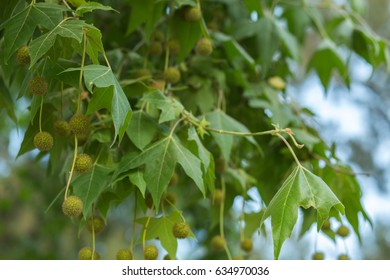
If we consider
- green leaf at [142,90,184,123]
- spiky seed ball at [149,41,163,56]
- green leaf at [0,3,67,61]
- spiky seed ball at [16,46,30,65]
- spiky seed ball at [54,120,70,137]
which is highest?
green leaf at [0,3,67,61]

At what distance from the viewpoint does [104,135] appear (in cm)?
157

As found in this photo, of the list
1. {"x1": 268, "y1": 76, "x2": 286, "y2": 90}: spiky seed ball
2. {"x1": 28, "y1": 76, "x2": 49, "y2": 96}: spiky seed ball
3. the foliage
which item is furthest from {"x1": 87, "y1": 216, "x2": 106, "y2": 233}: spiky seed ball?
{"x1": 268, "y1": 76, "x2": 286, "y2": 90}: spiky seed ball

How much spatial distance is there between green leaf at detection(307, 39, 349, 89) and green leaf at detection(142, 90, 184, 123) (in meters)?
0.93

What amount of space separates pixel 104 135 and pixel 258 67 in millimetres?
945

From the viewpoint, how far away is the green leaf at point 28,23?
1.34m

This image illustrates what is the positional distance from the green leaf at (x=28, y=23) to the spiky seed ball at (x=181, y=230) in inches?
21.6

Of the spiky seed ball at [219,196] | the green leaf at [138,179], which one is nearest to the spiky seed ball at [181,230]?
the green leaf at [138,179]

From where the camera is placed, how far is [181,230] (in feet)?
5.05

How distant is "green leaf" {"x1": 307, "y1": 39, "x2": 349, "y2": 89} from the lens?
2.35 m

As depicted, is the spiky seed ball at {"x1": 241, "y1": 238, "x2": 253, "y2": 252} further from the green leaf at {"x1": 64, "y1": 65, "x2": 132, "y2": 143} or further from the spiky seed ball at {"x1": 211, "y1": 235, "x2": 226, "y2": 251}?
the green leaf at {"x1": 64, "y1": 65, "x2": 132, "y2": 143}

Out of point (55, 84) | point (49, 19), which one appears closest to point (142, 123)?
point (55, 84)

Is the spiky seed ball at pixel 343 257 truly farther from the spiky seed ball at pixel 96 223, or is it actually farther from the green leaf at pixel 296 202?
the spiky seed ball at pixel 96 223

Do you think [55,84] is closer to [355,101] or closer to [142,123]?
[142,123]

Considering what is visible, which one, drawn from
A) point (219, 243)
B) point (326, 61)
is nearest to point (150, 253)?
point (219, 243)
